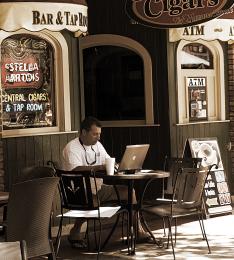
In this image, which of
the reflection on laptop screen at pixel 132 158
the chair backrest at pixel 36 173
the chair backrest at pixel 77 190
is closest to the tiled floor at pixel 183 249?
the chair backrest at pixel 77 190

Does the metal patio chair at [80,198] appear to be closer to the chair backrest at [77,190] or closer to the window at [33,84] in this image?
the chair backrest at [77,190]

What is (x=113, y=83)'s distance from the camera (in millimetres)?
12875

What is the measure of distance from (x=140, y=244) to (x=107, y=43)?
4481 mm

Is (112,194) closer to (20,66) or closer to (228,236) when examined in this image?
(228,236)

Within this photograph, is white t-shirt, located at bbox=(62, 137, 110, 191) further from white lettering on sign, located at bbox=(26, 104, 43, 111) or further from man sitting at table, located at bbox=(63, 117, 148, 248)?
white lettering on sign, located at bbox=(26, 104, 43, 111)

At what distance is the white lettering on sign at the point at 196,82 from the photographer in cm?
1212

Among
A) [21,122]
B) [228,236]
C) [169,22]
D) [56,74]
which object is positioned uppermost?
[169,22]

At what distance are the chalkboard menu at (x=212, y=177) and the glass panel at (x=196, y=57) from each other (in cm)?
128

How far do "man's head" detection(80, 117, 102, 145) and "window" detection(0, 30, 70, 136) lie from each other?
1.40m

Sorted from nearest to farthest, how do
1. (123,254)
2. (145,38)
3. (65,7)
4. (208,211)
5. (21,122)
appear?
(123,254)
(65,7)
(21,122)
(208,211)
(145,38)

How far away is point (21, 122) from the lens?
10055 mm

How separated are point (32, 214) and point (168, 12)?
5039 mm

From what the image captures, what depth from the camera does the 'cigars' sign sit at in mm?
10180

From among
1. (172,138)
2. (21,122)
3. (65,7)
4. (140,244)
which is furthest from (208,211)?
(65,7)
